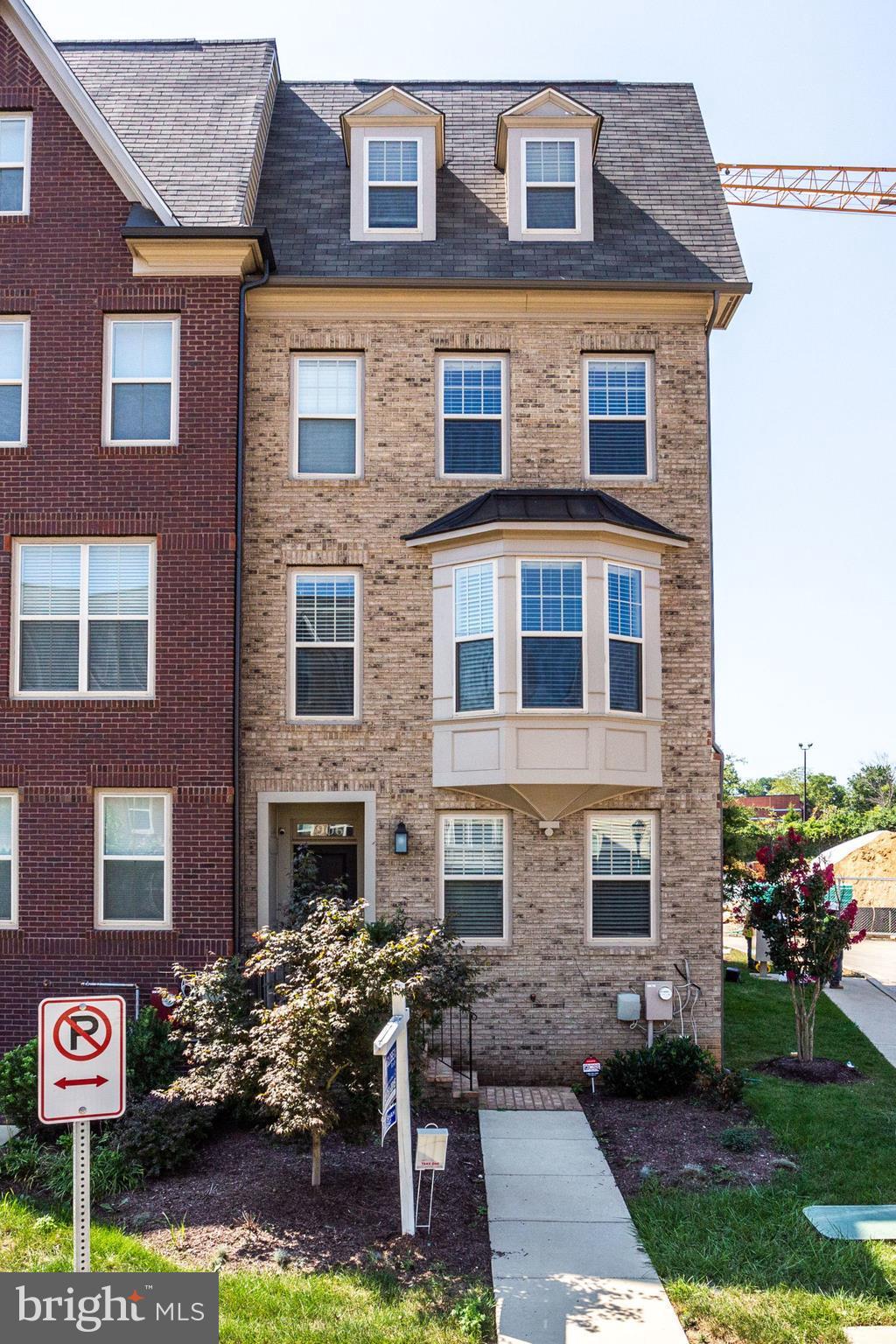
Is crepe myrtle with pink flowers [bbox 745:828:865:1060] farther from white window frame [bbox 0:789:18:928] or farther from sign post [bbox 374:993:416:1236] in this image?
white window frame [bbox 0:789:18:928]

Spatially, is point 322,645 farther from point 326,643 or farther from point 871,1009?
point 871,1009

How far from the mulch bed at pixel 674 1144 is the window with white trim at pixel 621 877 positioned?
204 cm

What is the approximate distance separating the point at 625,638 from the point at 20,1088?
26.7ft

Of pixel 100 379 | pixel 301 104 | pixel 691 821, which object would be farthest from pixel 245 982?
pixel 301 104

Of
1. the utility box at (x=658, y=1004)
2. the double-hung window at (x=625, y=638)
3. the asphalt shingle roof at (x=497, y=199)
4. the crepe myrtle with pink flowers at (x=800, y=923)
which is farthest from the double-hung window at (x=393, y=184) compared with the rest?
the utility box at (x=658, y=1004)

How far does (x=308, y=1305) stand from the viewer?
739cm

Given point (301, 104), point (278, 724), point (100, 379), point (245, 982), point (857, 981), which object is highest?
point (301, 104)

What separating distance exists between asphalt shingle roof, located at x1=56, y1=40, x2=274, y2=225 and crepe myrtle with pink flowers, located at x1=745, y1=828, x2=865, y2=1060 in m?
10.4

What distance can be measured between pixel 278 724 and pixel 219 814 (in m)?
1.35

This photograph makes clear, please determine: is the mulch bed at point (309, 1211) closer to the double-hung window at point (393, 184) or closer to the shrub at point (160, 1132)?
the shrub at point (160, 1132)

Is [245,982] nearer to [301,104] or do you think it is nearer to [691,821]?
[691,821]

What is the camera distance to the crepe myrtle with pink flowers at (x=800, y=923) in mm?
13781

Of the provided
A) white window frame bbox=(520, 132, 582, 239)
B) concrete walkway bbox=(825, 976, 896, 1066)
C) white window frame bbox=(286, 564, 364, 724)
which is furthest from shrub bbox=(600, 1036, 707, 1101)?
white window frame bbox=(520, 132, 582, 239)

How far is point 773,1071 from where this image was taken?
13.6 metres
